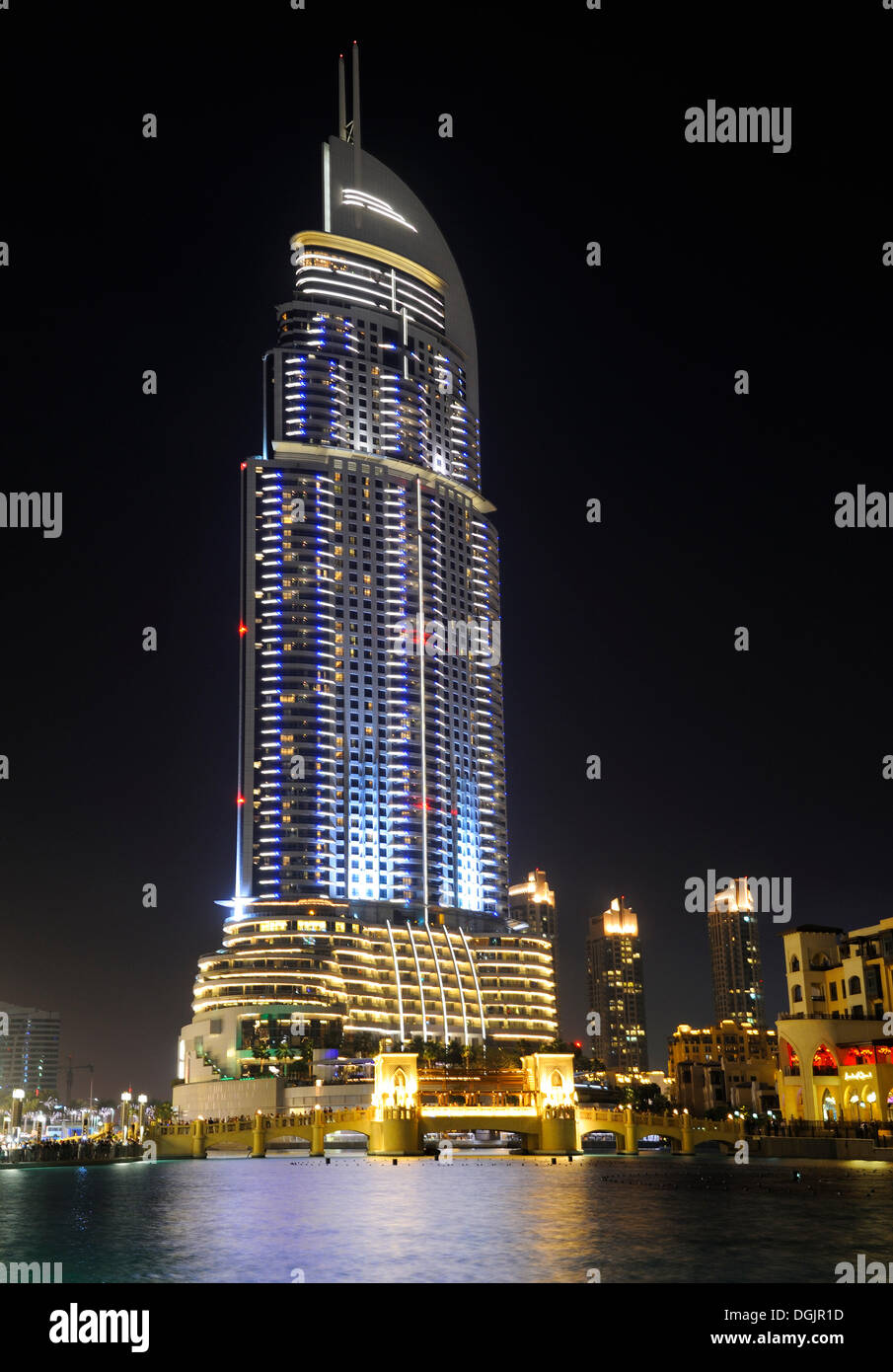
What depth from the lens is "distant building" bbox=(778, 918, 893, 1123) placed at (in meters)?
133

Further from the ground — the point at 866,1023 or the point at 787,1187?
the point at 866,1023

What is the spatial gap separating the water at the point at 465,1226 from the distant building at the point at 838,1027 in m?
9.78

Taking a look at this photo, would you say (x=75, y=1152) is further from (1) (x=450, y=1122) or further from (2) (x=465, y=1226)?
(2) (x=465, y=1226)

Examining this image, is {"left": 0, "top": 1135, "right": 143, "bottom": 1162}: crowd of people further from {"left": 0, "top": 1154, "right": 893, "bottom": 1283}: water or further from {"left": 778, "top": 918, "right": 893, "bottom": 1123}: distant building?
{"left": 778, "top": 918, "right": 893, "bottom": 1123}: distant building

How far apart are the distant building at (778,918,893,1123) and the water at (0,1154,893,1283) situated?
9.78 m

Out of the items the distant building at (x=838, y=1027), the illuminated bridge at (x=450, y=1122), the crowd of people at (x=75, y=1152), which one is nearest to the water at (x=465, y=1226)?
the distant building at (x=838, y=1027)

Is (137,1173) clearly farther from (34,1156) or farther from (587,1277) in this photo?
(587,1277)

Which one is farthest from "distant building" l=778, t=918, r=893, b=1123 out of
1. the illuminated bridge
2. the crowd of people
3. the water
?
the crowd of people

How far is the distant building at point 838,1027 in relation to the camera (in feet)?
438

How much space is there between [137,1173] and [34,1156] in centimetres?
4534

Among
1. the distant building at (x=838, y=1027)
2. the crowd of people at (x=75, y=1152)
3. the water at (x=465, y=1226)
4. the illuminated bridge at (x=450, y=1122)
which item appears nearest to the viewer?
the water at (x=465, y=1226)

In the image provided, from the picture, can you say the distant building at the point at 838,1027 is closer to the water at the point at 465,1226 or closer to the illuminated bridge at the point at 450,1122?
the water at the point at 465,1226
